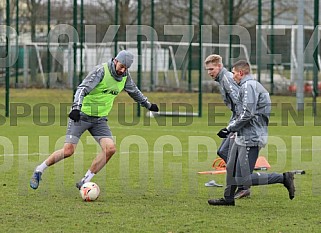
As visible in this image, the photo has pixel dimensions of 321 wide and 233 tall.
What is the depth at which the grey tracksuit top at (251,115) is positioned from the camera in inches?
414

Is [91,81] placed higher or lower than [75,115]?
higher

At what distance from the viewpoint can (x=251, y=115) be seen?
1050cm

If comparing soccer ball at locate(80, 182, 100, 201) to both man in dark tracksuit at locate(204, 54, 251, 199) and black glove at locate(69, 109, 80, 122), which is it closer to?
black glove at locate(69, 109, 80, 122)

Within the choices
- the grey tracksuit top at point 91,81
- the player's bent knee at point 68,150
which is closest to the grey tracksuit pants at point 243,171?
the grey tracksuit top at point 91,81

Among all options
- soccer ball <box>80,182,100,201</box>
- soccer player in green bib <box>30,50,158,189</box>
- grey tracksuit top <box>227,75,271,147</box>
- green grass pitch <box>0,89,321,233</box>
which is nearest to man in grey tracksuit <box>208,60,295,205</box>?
grey tracksuit top <box>227,75,271,147</box>

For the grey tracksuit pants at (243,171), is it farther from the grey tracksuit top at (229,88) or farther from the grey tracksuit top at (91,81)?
the grey tracksuit top at (91,81)

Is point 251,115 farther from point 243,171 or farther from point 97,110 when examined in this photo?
point 97,110

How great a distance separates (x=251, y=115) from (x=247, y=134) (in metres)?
0.31

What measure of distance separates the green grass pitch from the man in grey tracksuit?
32cm

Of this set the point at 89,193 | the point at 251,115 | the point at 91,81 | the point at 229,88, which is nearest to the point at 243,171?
the point at 251,115

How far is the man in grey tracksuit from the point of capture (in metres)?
10.6

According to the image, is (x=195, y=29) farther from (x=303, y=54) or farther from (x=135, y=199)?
(x=135, y=199)

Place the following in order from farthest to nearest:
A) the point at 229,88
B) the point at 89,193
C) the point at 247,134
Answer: the point at 229,88
the point at 89,193
the point at 247,134

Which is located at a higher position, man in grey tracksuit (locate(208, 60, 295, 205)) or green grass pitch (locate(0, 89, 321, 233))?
man in grey tracksuit (locate(208, 60, 295, 205))
